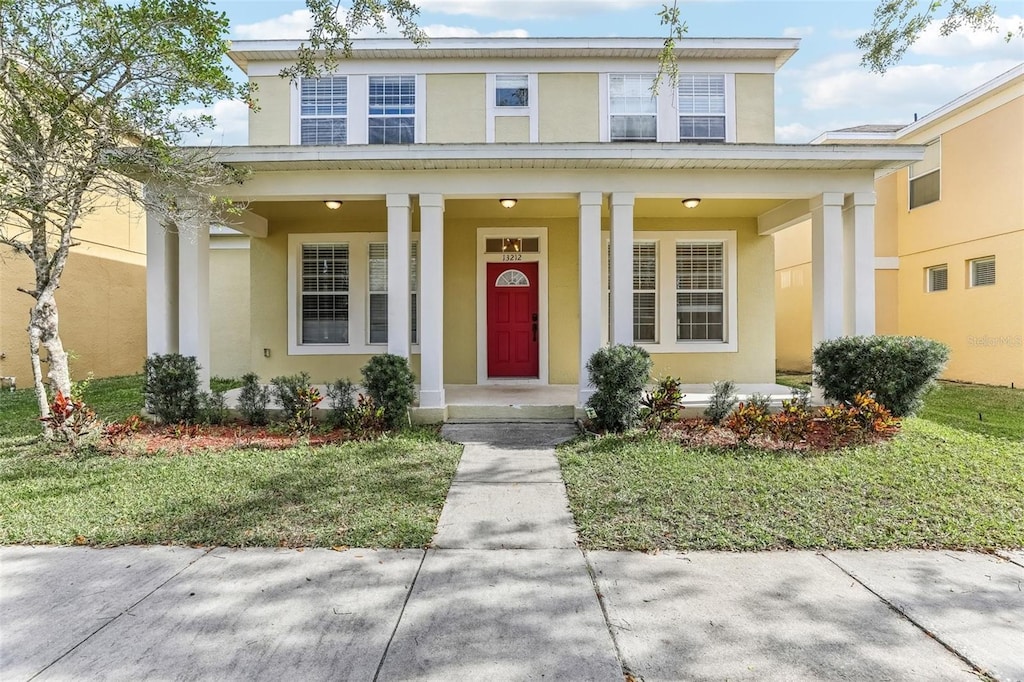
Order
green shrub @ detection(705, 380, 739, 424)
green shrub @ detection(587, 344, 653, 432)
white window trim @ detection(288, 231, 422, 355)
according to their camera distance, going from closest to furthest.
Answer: green shrub @ detection(587, 344, 653, 432)
green shrub @ detection(705, 380, 739, 424)
white window trim @ detection(288, 231, 422, 355)

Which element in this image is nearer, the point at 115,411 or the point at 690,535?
the point at 690,535

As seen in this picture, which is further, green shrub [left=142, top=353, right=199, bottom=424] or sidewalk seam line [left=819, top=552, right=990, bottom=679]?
green shrub [left=142, top=353, right=199, bottom=424]

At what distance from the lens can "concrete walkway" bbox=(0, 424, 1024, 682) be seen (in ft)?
8.02

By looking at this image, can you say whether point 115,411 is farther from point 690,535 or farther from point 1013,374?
point 1013,374

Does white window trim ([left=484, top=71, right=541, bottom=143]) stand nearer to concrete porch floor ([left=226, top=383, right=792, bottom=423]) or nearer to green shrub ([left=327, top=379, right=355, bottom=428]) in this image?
concrete porch floor ([left=226, top=383, right=792, bottom=423])

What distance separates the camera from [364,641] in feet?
8.61

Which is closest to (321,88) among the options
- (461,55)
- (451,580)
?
(461,55)

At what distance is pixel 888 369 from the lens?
20.7ft

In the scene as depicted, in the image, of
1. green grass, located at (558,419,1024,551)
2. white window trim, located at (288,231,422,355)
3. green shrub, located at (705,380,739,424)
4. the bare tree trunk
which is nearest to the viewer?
green grass, located at (558,419,1024,551)

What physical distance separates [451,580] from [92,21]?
6.62 metres

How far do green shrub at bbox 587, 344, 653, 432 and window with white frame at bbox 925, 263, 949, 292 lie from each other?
32.9 feet

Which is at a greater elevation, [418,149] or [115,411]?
[418,149]

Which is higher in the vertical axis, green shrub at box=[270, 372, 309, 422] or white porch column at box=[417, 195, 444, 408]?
white porch column at box=[417, 195, 444, 408]

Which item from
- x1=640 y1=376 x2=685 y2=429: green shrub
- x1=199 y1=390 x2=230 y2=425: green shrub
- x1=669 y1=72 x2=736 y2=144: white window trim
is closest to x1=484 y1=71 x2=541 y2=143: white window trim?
x1=669 y1=72 x2=736 y2=144: white window trim
